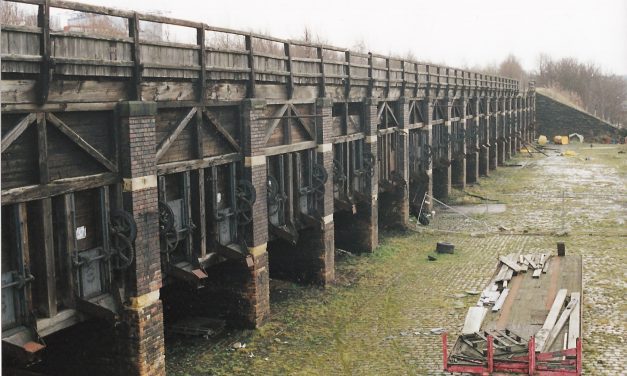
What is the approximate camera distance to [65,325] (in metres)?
8.99

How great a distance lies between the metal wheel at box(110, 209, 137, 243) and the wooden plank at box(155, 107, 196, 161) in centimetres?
125

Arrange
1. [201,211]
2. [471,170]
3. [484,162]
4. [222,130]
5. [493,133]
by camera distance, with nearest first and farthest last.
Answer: [201,211]
[222,130]
[471,170]
[484,162]
[493,133]

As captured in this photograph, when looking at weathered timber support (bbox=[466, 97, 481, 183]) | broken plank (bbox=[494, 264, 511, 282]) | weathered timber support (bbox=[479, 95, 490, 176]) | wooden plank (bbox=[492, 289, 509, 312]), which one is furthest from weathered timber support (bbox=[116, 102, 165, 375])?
weathered timber support (bbox=[479, 95, 490, 176])

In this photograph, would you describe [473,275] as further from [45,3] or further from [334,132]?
[45,3]

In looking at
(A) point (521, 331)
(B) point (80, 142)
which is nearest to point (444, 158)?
(A) point (521, 331)

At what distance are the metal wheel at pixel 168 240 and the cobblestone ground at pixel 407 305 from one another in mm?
2175

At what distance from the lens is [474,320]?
11.6 m

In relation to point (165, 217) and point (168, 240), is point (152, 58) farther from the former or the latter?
point (168, 240)

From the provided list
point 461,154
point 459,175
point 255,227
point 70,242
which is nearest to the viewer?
point 70,242

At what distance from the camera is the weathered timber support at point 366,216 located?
20078 millimetres

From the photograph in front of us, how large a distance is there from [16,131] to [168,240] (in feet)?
11.5

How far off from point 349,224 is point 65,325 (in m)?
12.5

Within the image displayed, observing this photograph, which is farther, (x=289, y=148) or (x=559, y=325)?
(x=289, y=148)

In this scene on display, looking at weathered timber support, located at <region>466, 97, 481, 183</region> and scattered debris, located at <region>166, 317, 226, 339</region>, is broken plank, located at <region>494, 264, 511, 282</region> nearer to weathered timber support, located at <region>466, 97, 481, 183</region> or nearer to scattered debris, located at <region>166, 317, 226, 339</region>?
scattered debris, located at <region>166, 317, 226, 339</region>
